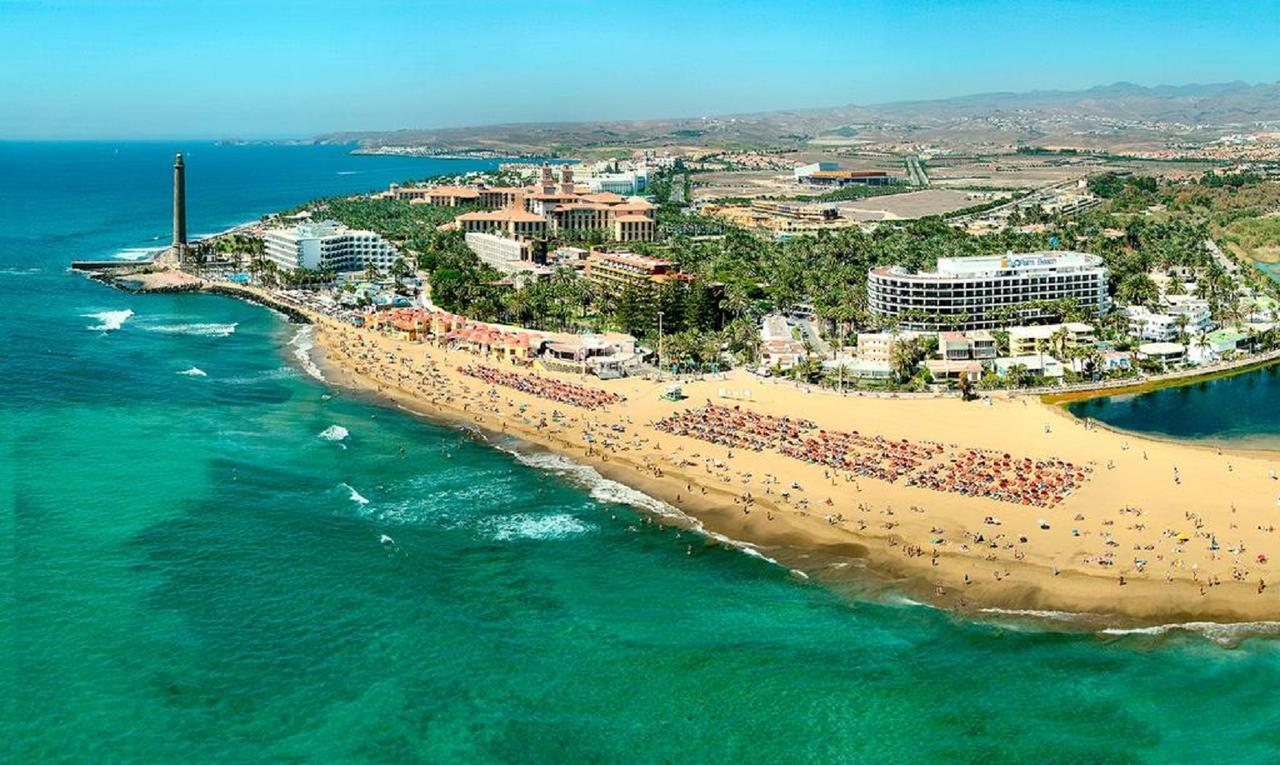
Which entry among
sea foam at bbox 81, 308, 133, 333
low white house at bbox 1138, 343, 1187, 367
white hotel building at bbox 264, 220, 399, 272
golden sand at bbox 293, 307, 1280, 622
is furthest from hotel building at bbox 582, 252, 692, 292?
sea foam at bbox 81, 308, 133, 333

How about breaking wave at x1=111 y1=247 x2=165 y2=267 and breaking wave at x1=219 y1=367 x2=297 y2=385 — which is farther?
breaking wave at x1=111 y1=247 x2=165 y2=267

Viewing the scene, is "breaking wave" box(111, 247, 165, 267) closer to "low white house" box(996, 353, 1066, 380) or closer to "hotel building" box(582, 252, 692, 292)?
"hotel building" box(582, 252, 692, 292)

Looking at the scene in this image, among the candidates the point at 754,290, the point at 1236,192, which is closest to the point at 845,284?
the point at 754,290

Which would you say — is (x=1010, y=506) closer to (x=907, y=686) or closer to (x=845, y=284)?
(x=907, y=686)

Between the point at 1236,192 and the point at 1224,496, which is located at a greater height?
the point at 1236,192

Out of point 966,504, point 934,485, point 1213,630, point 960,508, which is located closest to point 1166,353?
point 934,485

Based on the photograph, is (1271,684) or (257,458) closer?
(1271,684)
